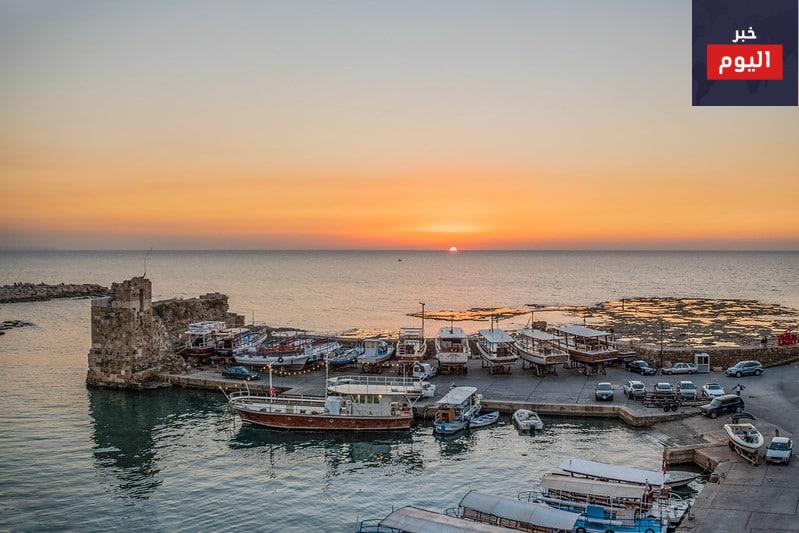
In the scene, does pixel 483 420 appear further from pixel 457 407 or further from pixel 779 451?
pixel 779 451

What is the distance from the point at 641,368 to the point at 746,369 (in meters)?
7.58

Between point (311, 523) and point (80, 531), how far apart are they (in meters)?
9.86

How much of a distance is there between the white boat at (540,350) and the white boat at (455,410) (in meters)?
9.77

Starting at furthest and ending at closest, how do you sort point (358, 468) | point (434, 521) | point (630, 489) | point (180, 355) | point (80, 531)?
point (180, 355) < point (358, 468) < point (80, 531) < point (630, 489) < point (434, 521)

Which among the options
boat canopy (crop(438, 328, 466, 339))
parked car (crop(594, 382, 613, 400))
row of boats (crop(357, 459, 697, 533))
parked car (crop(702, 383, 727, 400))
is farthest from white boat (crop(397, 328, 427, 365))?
row of boats (crop(357, 459, 697, 533))

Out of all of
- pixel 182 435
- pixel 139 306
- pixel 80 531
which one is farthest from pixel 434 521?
pixel 139 306

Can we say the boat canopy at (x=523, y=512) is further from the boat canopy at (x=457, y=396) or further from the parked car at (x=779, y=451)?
the boat canopy at (x=457, y=396)

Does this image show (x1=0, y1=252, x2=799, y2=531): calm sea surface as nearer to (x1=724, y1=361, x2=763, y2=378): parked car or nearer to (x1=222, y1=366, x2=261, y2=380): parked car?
(x1=222, y1=366, x2=261, y2=380): parked car

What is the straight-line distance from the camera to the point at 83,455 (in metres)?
37.0

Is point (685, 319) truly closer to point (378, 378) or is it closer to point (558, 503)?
point (378, 378)

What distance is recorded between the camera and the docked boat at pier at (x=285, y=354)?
181ft

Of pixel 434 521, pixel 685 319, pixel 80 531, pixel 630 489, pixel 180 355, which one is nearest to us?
pixel 434 521

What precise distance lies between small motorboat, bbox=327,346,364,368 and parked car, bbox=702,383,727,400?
→ 2786 cm

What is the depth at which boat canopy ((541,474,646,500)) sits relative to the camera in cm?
2553
